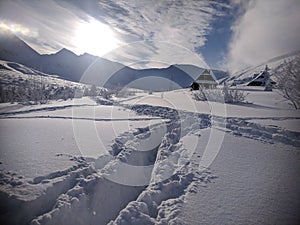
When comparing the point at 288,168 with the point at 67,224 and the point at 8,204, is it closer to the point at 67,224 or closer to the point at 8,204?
the point at 67,224

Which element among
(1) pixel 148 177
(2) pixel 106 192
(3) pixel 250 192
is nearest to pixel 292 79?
(3) pixel 250 192

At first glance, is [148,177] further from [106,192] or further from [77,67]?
[77,67]

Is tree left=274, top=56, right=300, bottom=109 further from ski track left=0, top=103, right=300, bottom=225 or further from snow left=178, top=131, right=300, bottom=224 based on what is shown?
snow left=178, top=131, right=300, bottom=224

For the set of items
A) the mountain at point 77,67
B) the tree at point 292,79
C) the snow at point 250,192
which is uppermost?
the mountain at point 77,67

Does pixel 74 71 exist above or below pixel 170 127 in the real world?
above

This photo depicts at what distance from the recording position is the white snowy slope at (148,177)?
7.62ft

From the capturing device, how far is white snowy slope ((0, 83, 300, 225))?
91.4 inches

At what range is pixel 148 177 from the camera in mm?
3621

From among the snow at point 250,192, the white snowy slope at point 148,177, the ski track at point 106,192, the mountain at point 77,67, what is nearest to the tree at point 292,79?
the white snowy slope at point 148,177

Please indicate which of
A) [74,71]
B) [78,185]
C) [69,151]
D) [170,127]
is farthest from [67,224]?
[74,71]

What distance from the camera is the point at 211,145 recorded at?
4168mm

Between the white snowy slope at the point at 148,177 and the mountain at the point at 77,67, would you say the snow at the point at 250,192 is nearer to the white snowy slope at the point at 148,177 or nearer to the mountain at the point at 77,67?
the white snowy slope at the point at 148,177

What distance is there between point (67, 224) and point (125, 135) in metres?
2.98

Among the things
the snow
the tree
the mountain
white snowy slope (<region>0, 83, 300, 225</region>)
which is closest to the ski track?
white snowy slope (<region>0, 83, 300, 225</region>)
